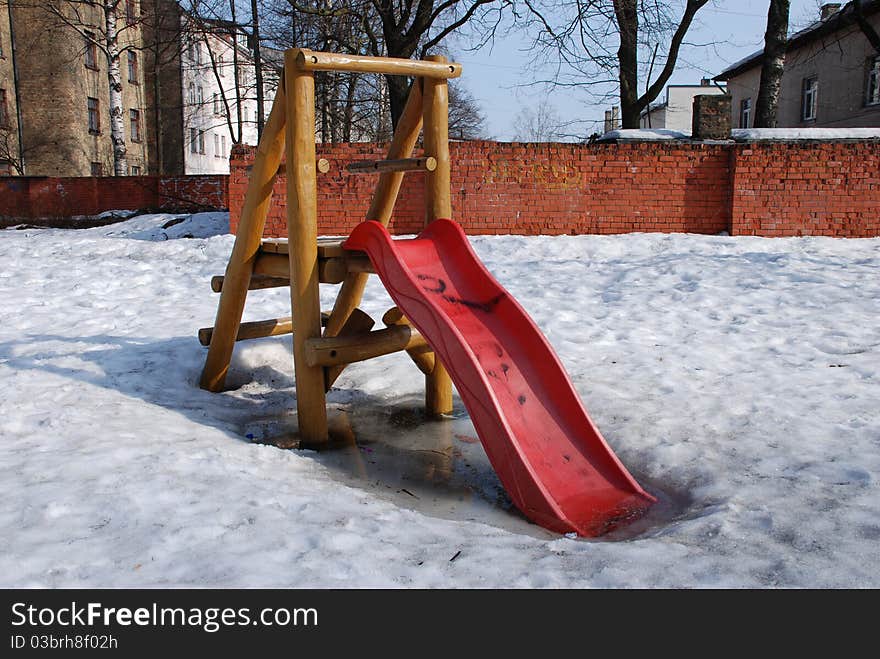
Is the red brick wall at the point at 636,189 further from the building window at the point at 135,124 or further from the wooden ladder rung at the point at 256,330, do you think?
the building window at the point at 135,124

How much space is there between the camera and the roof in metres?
20.2

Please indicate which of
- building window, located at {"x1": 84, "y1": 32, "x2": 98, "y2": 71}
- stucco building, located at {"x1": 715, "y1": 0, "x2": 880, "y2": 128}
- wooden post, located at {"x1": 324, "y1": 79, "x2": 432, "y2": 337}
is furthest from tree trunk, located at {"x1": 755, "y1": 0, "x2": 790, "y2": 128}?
building window, located at {"x1": 84, "y1": 32, "x2": 98, "y2": 71}

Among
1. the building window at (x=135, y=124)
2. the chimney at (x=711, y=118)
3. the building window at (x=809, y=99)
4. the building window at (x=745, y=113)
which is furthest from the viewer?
the building window at (x=135, y=124)

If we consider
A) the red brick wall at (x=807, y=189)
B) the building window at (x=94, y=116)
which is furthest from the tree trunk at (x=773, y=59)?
the building window at (x=94, y=116)

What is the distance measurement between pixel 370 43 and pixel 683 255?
1335 cm

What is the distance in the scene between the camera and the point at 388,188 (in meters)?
4.05

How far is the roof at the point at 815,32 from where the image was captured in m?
20.2

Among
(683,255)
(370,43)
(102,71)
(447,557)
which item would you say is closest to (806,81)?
(370,43)

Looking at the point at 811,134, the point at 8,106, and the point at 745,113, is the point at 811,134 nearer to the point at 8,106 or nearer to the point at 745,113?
the point at 745,113

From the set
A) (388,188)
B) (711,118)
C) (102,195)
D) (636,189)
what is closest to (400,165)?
(388,188)

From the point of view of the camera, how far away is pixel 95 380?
13.4ft

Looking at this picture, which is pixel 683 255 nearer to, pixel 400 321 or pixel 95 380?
pixel 400 321

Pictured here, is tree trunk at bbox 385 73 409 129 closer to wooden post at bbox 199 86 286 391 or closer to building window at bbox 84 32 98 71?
wooden post at bbox 199 86 286 391

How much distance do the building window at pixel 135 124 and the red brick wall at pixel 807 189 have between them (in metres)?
27.5
